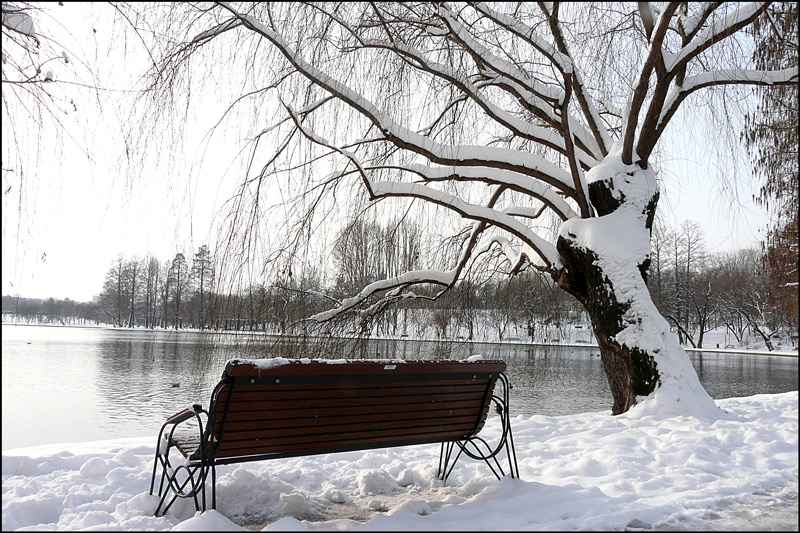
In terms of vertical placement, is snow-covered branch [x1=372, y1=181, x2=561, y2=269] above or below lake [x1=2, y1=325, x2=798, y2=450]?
above

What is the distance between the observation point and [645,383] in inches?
206

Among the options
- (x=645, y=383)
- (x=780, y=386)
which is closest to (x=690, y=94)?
(x=645, y=383)

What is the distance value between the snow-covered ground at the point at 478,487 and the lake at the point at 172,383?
707mm

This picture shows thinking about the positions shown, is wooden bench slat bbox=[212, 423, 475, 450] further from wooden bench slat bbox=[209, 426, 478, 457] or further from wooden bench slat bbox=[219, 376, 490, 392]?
wooden bench slat bbox=[219, 376, 490, 392]

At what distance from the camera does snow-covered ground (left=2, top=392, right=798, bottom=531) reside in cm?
255

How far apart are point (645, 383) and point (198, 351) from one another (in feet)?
13.1

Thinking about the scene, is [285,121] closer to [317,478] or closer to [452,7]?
[452,7]

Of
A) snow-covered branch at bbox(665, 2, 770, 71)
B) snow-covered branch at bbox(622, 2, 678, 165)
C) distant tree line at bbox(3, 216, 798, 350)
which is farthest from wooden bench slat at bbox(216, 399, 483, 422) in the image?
snow-covered branch at bbox(665, 2, 770, 71)

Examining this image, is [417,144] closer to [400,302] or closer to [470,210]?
[470,210]

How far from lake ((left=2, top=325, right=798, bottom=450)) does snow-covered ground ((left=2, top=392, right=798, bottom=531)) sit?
71 cm

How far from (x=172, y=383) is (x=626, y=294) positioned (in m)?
12.0

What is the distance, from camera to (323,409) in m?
2.77

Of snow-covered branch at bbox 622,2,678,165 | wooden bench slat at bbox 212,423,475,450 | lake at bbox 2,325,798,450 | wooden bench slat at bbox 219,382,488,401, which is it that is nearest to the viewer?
wooden bench slat at bbox 219,382,488,401

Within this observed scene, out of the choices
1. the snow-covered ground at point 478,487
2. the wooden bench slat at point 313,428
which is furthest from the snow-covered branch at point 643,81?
the wooden bench slat at point 313,428
